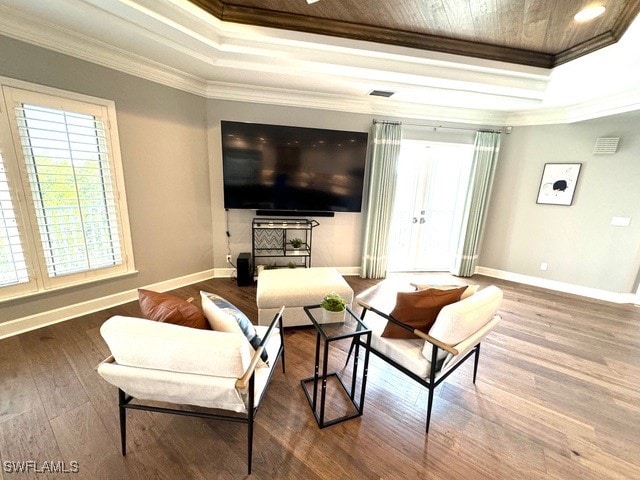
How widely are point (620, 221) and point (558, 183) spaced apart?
90cm

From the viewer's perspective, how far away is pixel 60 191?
245 centimetres

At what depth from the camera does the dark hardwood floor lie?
4.69ft

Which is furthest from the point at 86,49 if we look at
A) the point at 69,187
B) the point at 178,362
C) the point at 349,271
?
the point at 349,271

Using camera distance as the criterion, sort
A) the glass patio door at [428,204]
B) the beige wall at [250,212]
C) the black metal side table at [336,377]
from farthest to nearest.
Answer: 1. the glass patio door at [428,204]
2. the beige wall at [250,212]
3. the black metal side table at [336,377]

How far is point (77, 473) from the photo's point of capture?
1.34 meters

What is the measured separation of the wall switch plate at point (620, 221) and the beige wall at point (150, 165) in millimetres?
5838

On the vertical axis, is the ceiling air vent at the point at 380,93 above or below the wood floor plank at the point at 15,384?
above

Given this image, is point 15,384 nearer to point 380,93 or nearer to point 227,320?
point 227,320

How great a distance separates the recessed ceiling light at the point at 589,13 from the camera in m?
1.99

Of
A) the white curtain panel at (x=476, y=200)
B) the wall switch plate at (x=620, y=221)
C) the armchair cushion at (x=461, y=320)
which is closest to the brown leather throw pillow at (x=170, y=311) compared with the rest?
the armchair cushion at (x=461, y=320)

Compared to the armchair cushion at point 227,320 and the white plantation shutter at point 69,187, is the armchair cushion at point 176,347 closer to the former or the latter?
the armchair cushion at point 227,320

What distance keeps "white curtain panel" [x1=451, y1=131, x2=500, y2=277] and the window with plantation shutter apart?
4.98 meters

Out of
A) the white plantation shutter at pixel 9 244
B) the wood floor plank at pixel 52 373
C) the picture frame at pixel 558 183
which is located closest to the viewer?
the wood floor plank at pixel 52 373

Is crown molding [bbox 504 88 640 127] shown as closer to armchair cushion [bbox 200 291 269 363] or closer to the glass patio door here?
the glass patio door
